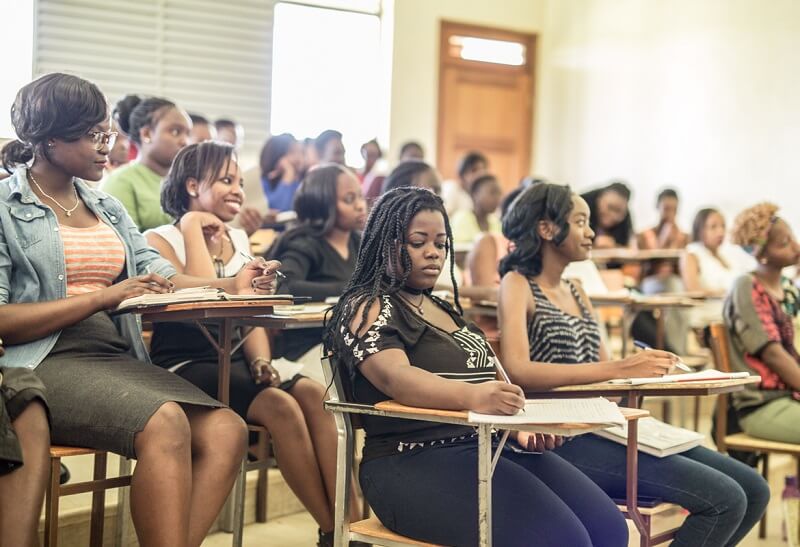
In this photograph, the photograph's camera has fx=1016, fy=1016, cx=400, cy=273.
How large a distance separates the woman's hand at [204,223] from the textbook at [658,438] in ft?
4.17

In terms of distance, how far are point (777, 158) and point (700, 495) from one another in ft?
18.3

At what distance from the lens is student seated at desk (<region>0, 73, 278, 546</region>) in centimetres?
214

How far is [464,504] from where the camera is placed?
2.02 metres

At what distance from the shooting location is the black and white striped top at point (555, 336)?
9.18 ft

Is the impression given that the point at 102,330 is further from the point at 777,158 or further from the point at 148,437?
the point at 777,158

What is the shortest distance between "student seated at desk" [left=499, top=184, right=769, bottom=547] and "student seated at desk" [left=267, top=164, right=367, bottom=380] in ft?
2.50

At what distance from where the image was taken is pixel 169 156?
12.3 ft

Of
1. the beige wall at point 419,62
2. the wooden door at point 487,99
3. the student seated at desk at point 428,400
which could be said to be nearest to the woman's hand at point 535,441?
the student seated at desk at point 428,400

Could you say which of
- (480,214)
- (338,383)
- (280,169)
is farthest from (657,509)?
(280,169)

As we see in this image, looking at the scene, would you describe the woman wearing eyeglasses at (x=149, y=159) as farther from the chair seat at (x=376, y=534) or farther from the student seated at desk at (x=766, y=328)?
the student seated at desk at (x=766, y=328)

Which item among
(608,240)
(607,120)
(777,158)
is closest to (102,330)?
(608,240)

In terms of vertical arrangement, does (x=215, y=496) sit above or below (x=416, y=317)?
below

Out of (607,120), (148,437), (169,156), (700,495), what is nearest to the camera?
(148,437)

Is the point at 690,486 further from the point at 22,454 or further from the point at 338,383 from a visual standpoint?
the point at 22,454
